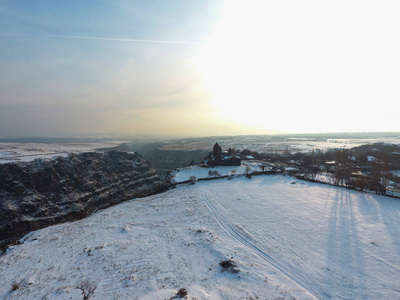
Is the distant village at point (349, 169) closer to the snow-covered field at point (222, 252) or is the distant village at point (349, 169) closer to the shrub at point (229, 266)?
the snow-covered field at point (222, 252)

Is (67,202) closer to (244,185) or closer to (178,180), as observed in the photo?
(178,180)

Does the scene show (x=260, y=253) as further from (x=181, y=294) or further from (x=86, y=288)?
(x=86, y=288)

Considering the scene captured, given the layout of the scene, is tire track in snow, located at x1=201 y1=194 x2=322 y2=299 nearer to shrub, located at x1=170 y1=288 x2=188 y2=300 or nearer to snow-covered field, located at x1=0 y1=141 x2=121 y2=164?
shrub, located at x1=170 y1=288 x2=188 y2=300

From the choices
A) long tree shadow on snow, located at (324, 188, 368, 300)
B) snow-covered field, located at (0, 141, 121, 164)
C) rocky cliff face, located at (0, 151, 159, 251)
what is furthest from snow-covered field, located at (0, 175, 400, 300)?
snow-covered field, located at (0, 141, 121, 164)

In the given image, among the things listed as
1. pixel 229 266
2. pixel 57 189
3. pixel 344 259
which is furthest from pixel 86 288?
pixel 57 189

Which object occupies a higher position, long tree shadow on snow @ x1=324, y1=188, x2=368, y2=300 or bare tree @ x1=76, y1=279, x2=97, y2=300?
long tree shadow on snow @ x1=324, y1=188, x2=368, y2=300

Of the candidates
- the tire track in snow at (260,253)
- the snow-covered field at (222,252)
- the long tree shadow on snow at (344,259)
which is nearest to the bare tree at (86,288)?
the snow-covered field at (222,252)
